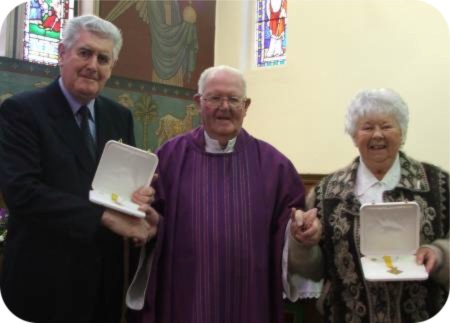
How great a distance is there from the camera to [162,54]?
7.76 meters

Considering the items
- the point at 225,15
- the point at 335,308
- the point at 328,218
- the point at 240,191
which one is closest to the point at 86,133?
the point at 240,191

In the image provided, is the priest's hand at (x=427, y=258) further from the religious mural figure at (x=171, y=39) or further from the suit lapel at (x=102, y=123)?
the religious mural figure at (x=171, y=39)

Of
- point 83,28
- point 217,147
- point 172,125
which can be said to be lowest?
point 217,147

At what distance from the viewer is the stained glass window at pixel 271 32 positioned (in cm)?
821

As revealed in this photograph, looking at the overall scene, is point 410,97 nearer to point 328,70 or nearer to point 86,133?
point 328,70

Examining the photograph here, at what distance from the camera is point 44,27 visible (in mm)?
7078

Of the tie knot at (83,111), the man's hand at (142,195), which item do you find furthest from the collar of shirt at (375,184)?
the tie knot at (83,111)

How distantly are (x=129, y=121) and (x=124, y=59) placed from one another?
4915mm

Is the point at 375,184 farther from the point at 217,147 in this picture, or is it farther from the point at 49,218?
the point at 49,218

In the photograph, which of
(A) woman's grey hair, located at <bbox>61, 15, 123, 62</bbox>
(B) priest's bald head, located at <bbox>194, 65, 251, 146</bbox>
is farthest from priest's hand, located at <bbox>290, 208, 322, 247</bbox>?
(A) woman's grey hair, located at <bbox>61, 15, 123, 62</bbox>

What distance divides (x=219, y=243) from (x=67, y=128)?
0.84 meters

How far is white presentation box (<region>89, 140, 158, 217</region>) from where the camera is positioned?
219 centimetres

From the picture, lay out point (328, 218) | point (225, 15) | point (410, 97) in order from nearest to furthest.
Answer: point (328, 218), point (410, 97), point (225, 15)

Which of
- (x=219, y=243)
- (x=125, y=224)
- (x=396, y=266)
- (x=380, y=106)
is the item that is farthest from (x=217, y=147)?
(x=396, y=266)
